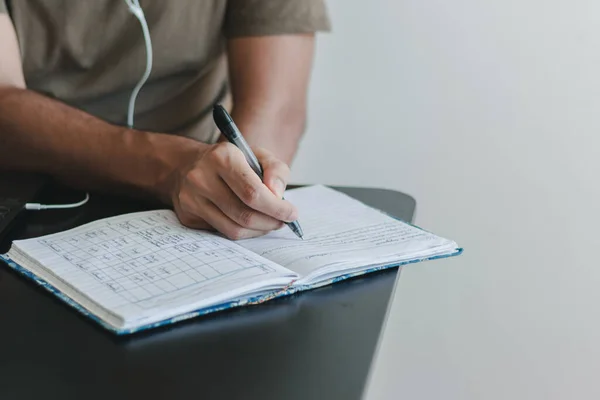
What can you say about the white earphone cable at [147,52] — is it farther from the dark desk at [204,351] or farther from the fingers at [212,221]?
the dark desk at [204,351]

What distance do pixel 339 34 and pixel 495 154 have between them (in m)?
0.38

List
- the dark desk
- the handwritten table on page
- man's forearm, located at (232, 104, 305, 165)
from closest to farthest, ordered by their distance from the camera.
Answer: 1. the dark desk
2. the handwritten table on page
3. man's forearm, located at (232, 104, 305, 165)

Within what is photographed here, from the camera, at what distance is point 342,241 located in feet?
2.38

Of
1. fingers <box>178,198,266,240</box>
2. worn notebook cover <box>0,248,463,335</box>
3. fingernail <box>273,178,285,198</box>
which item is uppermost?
fingernail <box>273,178,285,198</box>

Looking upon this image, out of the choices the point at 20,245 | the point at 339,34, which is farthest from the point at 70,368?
the point at 339,34

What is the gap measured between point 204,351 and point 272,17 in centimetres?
76

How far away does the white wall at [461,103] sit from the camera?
128 cm

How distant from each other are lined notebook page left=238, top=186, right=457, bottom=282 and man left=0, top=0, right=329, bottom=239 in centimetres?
16

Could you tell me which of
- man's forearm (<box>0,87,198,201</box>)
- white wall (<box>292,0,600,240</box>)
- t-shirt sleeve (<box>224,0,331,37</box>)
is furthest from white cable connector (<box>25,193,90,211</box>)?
white wall (<box>292,0,600,240</box>)

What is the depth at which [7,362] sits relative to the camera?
500mm

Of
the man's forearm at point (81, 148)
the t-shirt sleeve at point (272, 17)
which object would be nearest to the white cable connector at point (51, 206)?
the man's forearm at point (81, 148)

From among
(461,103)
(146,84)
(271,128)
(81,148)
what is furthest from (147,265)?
(461,103)

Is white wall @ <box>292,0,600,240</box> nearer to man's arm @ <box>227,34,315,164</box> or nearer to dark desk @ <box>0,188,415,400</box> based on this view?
man's arm @ <box>227,34,315,164</box>

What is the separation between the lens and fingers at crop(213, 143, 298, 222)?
2.29 ft
